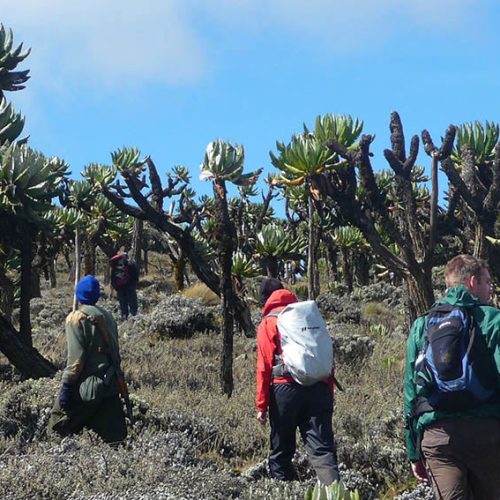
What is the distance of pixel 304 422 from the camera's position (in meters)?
5.27

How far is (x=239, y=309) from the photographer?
40.3 ft

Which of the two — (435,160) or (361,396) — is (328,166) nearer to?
(435,160)

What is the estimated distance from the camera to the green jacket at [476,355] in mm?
3545

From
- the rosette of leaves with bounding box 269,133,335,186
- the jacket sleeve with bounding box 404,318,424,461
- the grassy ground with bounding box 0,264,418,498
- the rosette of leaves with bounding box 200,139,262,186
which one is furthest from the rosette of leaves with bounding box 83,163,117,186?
the jacket sleeve with bounding box 404,318,424,461

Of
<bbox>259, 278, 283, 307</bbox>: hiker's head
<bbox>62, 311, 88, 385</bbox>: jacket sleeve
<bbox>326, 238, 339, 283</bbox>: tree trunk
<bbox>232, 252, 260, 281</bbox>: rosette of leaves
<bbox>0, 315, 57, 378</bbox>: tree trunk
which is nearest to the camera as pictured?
<bbox>259, 278, 283, 307</bbox>: hiker's head

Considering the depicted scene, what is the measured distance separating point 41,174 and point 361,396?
4340 millimetres

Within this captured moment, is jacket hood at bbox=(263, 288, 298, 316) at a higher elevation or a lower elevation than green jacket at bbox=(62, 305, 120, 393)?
higher

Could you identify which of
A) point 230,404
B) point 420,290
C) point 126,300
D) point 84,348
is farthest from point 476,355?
point 126,300

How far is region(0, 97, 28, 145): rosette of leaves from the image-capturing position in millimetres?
10250

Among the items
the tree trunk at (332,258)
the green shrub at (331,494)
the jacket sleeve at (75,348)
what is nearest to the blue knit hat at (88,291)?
the jacket sleeve at (75,348)

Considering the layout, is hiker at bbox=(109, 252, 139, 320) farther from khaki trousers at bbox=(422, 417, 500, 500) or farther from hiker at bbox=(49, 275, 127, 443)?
khaki trousers at bbox=(422, 417, 500, 500)

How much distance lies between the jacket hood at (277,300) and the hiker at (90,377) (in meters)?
1.30

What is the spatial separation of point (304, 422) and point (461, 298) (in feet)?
6.44

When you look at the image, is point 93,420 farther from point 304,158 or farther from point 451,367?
point 304,158
